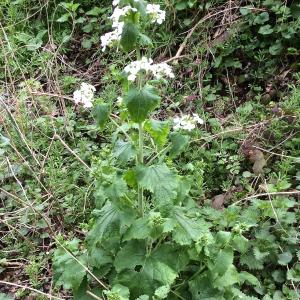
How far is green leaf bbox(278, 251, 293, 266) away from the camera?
102 inches

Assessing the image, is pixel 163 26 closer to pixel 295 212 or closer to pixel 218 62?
pixel 218 62

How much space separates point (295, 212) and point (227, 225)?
1.49 ft

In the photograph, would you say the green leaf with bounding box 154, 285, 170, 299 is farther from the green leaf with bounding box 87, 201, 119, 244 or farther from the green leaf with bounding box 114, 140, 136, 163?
the green leaf with bounding box 114, 140, 136, 163

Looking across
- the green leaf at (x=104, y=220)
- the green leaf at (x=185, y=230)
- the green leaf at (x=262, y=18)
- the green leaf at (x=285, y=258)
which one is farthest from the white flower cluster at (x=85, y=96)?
the green leaf at (x=262, y=18)

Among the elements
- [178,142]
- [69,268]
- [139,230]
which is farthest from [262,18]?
[69,268]

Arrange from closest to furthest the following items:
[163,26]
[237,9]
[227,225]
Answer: [227,225] < [237,9] < [163,26]

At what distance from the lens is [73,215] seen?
10.4 feet

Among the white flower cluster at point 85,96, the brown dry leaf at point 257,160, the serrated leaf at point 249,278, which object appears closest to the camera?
the white flower cluster at point 85,96

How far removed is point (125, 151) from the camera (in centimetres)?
218

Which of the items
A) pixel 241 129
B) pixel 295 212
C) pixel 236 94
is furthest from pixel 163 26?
pixel 295 212

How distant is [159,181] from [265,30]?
7.26ft

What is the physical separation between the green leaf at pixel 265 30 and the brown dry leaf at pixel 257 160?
3.58ft

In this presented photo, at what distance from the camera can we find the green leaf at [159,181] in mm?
2049

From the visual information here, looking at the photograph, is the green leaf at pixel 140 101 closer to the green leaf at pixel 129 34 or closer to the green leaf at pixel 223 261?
the green leaf at pixel 129 34
